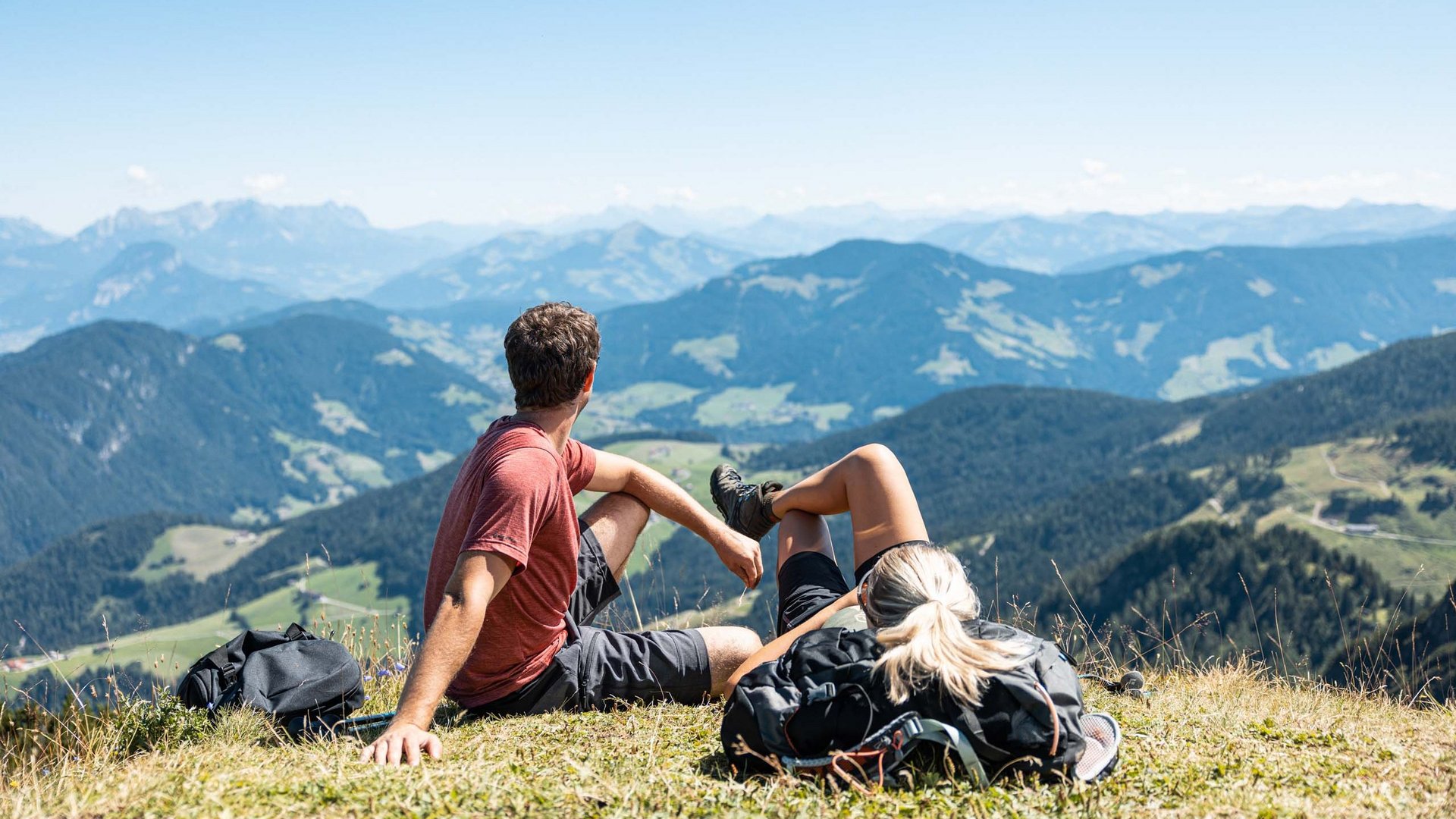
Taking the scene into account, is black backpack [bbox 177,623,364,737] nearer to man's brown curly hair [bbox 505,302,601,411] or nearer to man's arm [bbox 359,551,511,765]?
man's arm [bbox 359,551,511,765]

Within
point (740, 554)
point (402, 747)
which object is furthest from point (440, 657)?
point (740, 554)

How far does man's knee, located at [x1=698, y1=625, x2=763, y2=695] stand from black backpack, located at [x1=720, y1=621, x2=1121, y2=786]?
65.6 inches

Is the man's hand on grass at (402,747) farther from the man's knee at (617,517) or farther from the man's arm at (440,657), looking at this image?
the man's knee at (617,517)

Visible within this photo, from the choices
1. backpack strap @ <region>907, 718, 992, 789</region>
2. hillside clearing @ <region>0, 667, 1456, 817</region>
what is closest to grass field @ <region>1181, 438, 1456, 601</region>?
hillside clearing @ <region>0, 667, 1456, 817</region>

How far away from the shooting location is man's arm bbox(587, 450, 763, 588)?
21.4ft

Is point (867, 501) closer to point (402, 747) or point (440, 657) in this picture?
point (440, 657)

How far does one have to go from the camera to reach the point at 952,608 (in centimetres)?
421

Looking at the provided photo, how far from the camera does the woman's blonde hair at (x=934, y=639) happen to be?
4.01m

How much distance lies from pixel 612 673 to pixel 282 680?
6.83 ft

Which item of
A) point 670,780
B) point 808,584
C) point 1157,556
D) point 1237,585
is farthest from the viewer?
point 1157,556

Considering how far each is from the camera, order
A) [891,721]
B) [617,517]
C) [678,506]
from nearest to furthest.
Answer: [891,721] < [678,506] < [617,517]

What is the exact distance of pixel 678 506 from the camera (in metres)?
6.54

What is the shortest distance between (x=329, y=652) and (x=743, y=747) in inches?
121

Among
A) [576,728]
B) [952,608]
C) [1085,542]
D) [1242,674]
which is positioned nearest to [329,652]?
[576,728]
